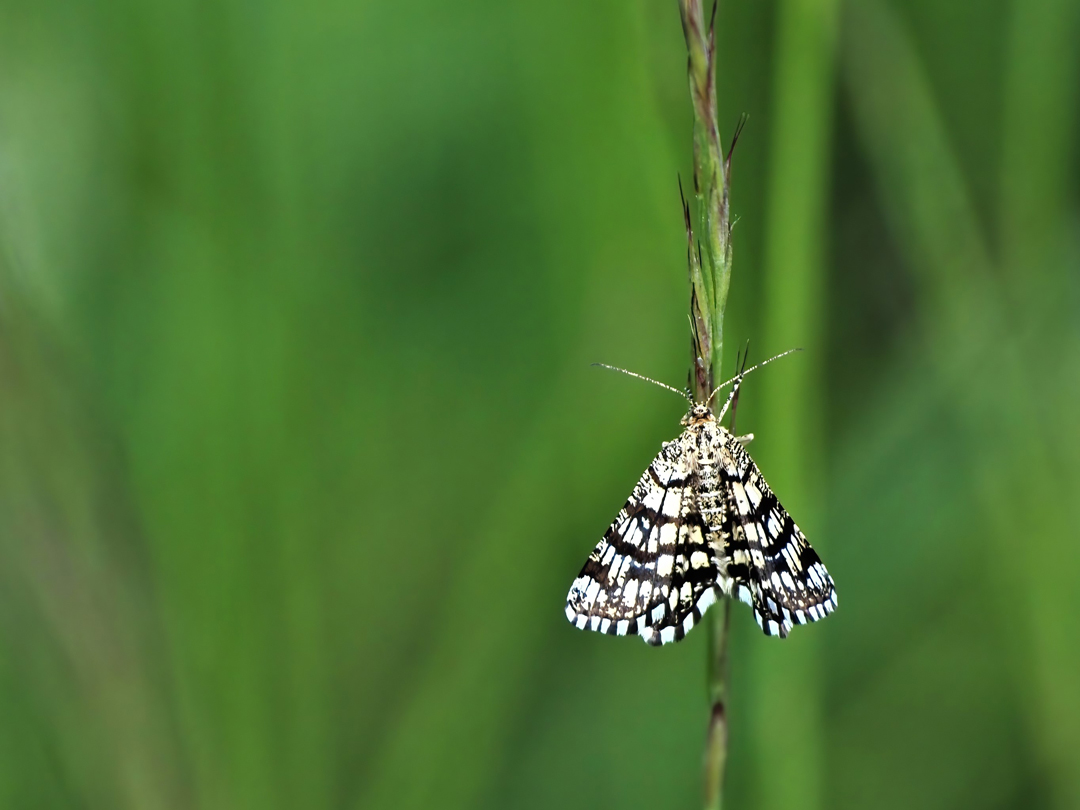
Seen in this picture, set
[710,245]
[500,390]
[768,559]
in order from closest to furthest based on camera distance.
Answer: [710,245]
[768,559]
[500,390]

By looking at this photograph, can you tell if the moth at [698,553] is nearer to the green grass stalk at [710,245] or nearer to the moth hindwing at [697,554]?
the moth hindwing at [697,554]

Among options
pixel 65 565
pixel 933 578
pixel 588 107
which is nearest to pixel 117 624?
pixel 65 565

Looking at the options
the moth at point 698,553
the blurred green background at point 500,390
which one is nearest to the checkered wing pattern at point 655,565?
the moth at point 698,553

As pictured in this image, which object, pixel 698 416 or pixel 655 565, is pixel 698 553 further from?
pixel 698 416

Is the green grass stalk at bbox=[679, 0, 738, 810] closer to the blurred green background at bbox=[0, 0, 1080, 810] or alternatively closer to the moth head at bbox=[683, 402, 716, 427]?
the blurred green background at bbox=[0, 0, 1080, 810]

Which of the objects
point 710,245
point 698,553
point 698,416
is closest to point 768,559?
point 698,553

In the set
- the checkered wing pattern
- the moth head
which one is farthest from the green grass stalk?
the moth head

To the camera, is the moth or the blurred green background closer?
the moth
